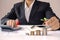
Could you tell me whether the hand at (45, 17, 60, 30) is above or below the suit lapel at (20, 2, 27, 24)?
below

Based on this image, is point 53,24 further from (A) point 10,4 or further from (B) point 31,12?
(A) point 10,4

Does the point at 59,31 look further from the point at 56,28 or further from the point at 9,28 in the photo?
the point at 9,28

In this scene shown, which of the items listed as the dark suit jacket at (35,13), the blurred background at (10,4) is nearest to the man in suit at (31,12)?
the dark suit jacket at (35,13)

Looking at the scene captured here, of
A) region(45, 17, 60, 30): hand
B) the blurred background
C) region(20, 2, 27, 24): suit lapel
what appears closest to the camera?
region(45, 17, 60, 30): hand

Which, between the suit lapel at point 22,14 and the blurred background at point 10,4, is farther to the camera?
the blurred background at point 10,4

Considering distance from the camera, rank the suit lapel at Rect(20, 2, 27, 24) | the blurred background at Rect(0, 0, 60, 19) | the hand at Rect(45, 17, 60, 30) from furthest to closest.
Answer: the blurred background at Rect(0, 0, 60, 19)
the suit lapel at Rect(20, 2, 27, 24)
the hand at Rect(45, 17, 60, 30)

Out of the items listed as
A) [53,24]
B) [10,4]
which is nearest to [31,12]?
[53,24]

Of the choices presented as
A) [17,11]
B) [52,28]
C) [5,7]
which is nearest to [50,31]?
[52,28]

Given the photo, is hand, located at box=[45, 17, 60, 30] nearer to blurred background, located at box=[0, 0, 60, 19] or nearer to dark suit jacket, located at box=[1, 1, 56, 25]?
dark suit jacket, located at box=[1, 1, 56, 25]

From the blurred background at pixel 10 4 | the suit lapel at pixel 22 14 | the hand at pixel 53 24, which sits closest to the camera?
the hand at pixel 53 24

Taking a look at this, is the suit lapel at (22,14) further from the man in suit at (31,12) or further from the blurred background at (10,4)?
the blurred background at (10,4)

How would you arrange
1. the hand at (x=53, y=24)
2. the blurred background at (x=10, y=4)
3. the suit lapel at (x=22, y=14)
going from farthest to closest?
1. the blurred background at (x=10, y=4)
2. the suit lapel at (x=22, y=14)
3. the hand at (x=53, y=24)

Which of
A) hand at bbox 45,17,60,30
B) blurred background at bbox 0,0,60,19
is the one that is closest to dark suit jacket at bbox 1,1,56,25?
hand at bbox 45,17,60,30

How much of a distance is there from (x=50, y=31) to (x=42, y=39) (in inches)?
12.2
